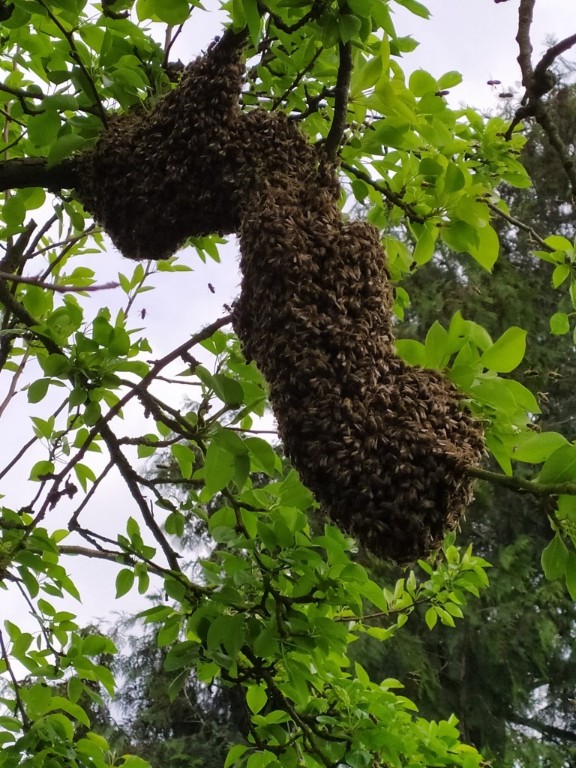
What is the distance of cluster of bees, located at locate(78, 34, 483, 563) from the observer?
83 centimetres

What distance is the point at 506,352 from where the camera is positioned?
919mm

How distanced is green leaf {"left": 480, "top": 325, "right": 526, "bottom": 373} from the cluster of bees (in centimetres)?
7

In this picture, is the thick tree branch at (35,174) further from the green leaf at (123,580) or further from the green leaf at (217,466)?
the green leaf at (123,580)

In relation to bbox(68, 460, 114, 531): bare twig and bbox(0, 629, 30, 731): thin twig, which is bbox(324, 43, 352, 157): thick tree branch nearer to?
bbox(68, 460, 114, 531): bare twig

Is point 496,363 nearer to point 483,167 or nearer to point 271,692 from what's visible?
point 483,167

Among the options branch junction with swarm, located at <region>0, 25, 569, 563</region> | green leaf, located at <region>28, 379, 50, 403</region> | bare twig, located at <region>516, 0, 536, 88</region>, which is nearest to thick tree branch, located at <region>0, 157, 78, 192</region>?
branch junction with swarm, located at <region>0, 25, 569, 563</region>

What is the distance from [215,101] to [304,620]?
3.09 feet

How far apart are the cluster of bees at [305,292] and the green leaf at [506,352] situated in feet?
0.22

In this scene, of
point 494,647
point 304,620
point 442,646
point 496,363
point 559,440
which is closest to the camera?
point 559,440

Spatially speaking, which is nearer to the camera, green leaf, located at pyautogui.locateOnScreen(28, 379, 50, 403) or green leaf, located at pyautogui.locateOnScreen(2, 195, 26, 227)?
green leaf, located at pyautogui.locateOnScreen(28, 379, 50, 403)

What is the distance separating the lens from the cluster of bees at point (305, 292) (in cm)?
83

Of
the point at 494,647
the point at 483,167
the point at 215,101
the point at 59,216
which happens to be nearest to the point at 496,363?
the point at 215,101

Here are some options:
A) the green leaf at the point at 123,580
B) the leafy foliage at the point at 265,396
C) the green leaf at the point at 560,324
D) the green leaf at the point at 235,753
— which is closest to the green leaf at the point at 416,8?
the leafy foliage at the point at 265,396

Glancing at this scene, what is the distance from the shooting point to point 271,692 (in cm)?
154
